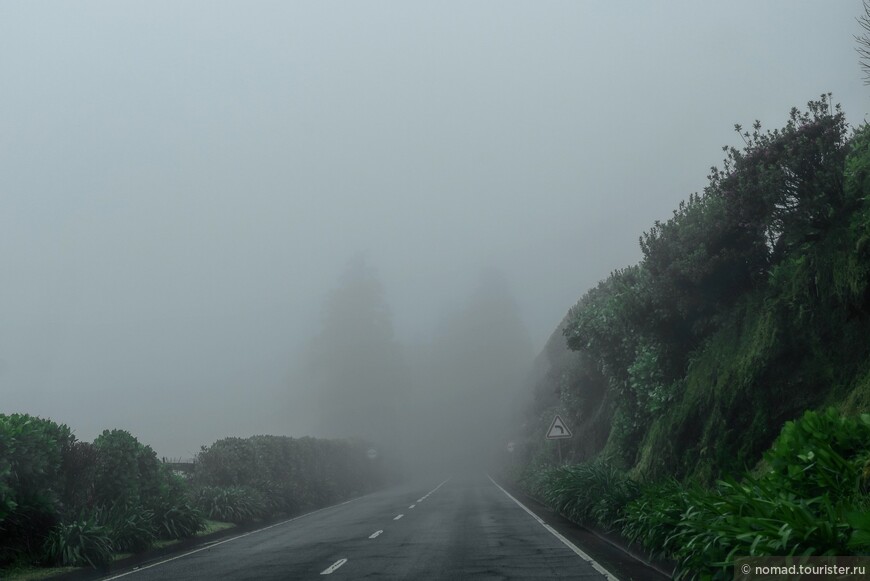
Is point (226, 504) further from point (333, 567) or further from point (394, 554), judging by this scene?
point (333, 567)

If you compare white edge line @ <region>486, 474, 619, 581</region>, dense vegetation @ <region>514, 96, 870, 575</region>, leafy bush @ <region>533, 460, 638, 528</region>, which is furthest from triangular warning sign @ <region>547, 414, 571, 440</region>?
white edge line @ <region>486, 474, 619, 581</region>

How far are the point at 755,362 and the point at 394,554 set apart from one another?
7115 mm

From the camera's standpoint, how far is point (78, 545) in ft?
41.5

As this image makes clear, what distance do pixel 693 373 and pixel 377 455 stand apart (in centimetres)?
4458

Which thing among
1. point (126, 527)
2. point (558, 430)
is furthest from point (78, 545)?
point (558, 430)

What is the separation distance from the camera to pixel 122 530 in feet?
47.6

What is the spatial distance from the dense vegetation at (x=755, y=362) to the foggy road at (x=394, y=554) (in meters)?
1.54

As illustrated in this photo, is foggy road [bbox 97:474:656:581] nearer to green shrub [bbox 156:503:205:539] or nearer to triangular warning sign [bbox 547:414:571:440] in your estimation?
green shrub [bbox 156:503:205:539]

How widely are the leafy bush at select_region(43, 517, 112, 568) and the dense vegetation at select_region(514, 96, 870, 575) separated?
883 centimetres

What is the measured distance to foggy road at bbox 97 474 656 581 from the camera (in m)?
10.8

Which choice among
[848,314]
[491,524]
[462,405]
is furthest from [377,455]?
[462,405]

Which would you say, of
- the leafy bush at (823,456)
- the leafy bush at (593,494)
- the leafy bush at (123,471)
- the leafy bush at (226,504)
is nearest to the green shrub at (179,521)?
the leafy bush at (123,471)

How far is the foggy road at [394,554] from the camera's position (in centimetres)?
1080

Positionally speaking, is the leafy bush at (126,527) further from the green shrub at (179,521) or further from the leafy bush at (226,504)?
the leafy bush at (226,504)
